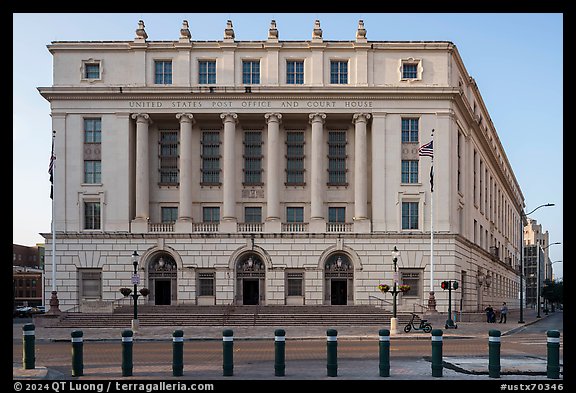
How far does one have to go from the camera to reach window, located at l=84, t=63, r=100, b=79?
67.0m

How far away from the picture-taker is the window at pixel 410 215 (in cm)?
6556

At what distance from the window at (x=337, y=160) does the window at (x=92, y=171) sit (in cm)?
1994

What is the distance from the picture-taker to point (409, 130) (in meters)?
66.5

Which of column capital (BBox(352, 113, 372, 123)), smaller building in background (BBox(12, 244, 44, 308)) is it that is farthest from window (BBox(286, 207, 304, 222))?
smaller building in background (BBox(12, 244, 44, 308))

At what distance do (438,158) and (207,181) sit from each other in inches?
793

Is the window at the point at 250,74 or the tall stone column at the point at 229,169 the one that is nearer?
the tall stone column at the point at 229,169

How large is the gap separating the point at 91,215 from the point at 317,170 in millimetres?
19634

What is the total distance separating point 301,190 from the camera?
68.6 m

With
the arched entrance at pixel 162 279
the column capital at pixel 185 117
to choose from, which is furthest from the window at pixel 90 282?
the column capital at pixel 185 117

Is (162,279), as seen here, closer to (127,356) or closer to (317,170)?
(317,170)

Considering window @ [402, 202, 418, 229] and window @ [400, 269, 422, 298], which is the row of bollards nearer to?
window @ [400, 269, 422, 298]

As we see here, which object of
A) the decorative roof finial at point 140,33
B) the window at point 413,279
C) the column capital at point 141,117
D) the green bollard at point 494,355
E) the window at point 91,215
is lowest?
the window at point 413,279

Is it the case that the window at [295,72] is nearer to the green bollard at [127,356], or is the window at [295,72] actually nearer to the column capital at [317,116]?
the column capital at [317,116]

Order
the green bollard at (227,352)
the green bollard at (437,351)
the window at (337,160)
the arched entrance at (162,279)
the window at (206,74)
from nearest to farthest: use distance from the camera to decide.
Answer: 1. the green bollard at (437,351)
2. the green bollard at (227,352)
3. the arched entrance at (162,279)
4. the window at (206,74)
5. the window at (337,160)
